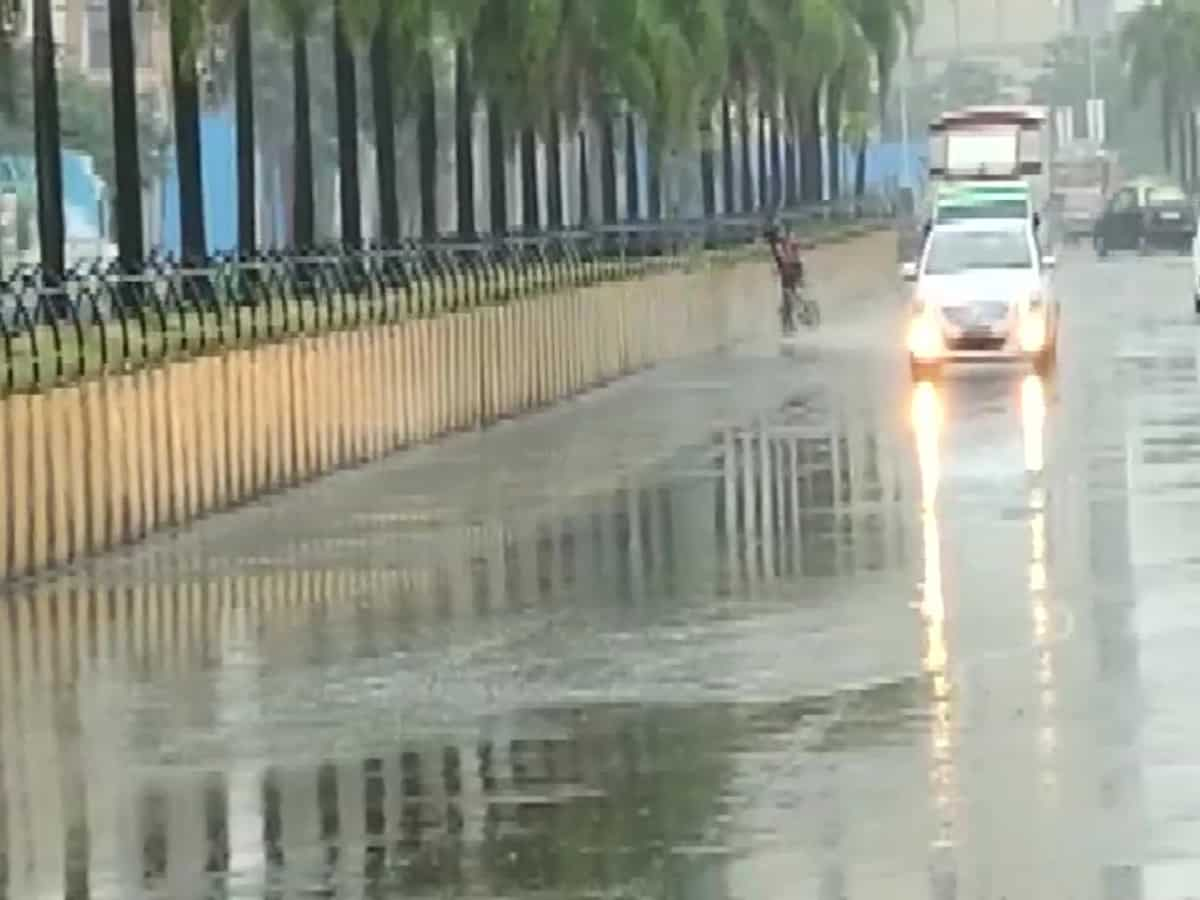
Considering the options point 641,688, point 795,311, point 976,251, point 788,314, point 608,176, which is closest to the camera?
point 641,688

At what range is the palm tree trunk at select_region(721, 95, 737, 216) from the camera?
2765 inches

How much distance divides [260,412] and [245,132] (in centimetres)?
1120

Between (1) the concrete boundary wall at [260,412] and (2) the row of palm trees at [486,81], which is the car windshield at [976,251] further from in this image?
(2) the row of palm trees at [486,81]

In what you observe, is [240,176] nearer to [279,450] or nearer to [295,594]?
[279,450]

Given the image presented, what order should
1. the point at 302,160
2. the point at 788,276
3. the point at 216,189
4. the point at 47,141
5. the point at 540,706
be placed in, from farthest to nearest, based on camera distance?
the point at 216,189 → the point at 788,276 → the point at 302,160 → the point at 47,141 → the point at 540,706

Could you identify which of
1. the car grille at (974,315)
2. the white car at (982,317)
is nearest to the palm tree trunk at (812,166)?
the white car at (982,317)

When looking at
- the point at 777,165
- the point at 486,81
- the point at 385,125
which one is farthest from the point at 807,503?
the point at 777,165

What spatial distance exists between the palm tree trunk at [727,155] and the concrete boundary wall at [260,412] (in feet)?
81.6

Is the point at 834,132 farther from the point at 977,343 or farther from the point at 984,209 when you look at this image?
the point at 977,343

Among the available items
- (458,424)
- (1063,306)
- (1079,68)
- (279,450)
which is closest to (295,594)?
(279,450)

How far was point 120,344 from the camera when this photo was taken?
25.3 meters

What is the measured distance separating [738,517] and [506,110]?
79.2ft

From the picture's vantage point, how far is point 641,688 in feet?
51.6

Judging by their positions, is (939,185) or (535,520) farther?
(939,185)
